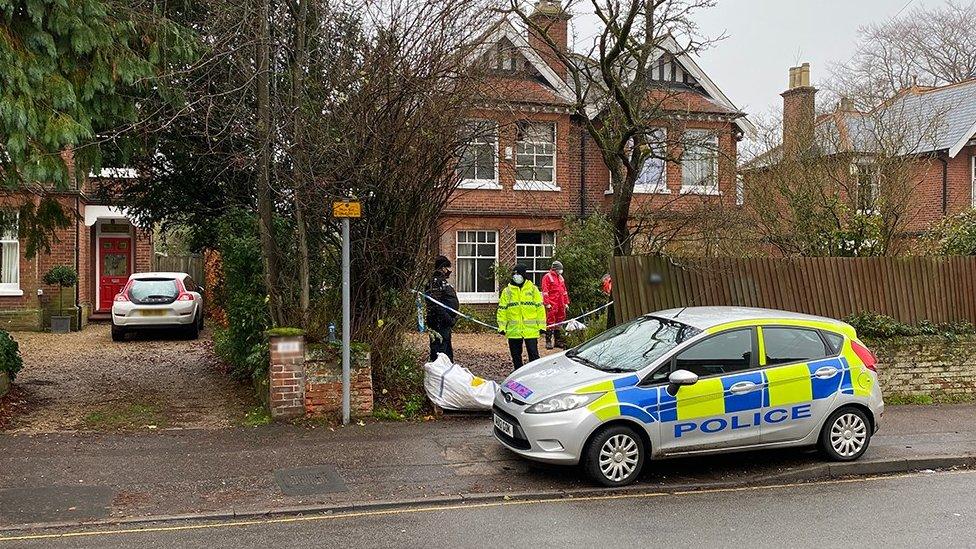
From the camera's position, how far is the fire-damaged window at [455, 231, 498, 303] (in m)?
21.9

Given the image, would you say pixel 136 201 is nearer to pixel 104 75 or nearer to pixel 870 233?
pixel 104 75

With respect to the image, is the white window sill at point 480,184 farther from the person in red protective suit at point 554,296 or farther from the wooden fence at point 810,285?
the wooden fence at point 810,285

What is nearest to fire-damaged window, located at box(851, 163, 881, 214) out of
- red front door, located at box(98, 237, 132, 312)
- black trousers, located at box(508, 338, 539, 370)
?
black trousers, located at box(508, 338, 539, 370)

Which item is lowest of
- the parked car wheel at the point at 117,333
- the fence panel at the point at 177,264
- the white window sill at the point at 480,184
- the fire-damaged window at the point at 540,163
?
the parked car wheel at the point at 117,333

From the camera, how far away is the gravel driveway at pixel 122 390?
993cm

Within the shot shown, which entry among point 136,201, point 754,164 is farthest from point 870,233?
point 136,201

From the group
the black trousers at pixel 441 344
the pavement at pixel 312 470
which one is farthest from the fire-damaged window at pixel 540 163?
the pavement at pixel 312 470

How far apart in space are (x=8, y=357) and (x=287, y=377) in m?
4.08

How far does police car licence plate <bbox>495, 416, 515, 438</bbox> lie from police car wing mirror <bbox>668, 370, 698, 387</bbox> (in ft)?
5.12

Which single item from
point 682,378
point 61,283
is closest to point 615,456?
point 682,378

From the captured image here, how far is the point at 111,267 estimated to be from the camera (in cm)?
2369

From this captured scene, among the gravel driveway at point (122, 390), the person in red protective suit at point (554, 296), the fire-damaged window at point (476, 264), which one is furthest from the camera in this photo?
the fire-damaged window at point (476, 264)

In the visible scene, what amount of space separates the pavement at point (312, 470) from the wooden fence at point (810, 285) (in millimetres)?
2914

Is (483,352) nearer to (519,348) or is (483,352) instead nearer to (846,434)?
(519,348)
